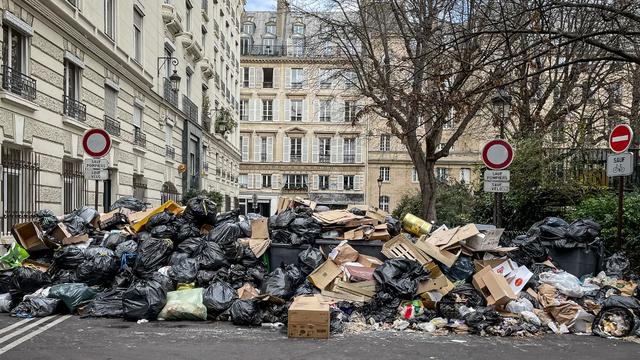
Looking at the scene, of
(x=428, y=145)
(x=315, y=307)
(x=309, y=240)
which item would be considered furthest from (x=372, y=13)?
(x=315, y=307)

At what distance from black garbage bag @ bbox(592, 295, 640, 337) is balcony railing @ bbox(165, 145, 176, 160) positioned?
65.6ft

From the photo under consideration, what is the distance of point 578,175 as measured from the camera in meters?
14.0

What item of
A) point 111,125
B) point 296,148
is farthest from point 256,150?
point 111,125

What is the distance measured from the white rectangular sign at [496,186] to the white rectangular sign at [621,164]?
1.68 m

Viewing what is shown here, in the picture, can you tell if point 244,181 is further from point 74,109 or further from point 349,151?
point 74,109

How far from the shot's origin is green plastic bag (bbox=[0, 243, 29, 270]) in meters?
8.58

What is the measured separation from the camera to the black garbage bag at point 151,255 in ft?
27.9

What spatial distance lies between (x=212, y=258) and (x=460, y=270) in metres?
3.83

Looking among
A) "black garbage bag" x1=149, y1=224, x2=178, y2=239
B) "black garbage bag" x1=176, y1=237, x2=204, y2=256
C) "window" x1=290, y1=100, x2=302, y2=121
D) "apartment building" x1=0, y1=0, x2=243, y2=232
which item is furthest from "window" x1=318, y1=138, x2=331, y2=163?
"black garbage bag" x1=176, y1=237, x2=204, y2=256

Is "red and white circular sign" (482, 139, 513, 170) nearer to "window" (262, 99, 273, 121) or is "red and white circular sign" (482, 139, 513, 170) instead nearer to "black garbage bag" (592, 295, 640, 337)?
"black garbage bag" (592, 295, 640, 337)

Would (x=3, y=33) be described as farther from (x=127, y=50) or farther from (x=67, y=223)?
(x=127, y=50)

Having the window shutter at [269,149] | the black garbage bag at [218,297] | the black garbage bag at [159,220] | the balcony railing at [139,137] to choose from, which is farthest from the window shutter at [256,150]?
the black garbage bag at [218,297]

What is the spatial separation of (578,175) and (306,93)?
144 feet

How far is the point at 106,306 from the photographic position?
7.57 meters
